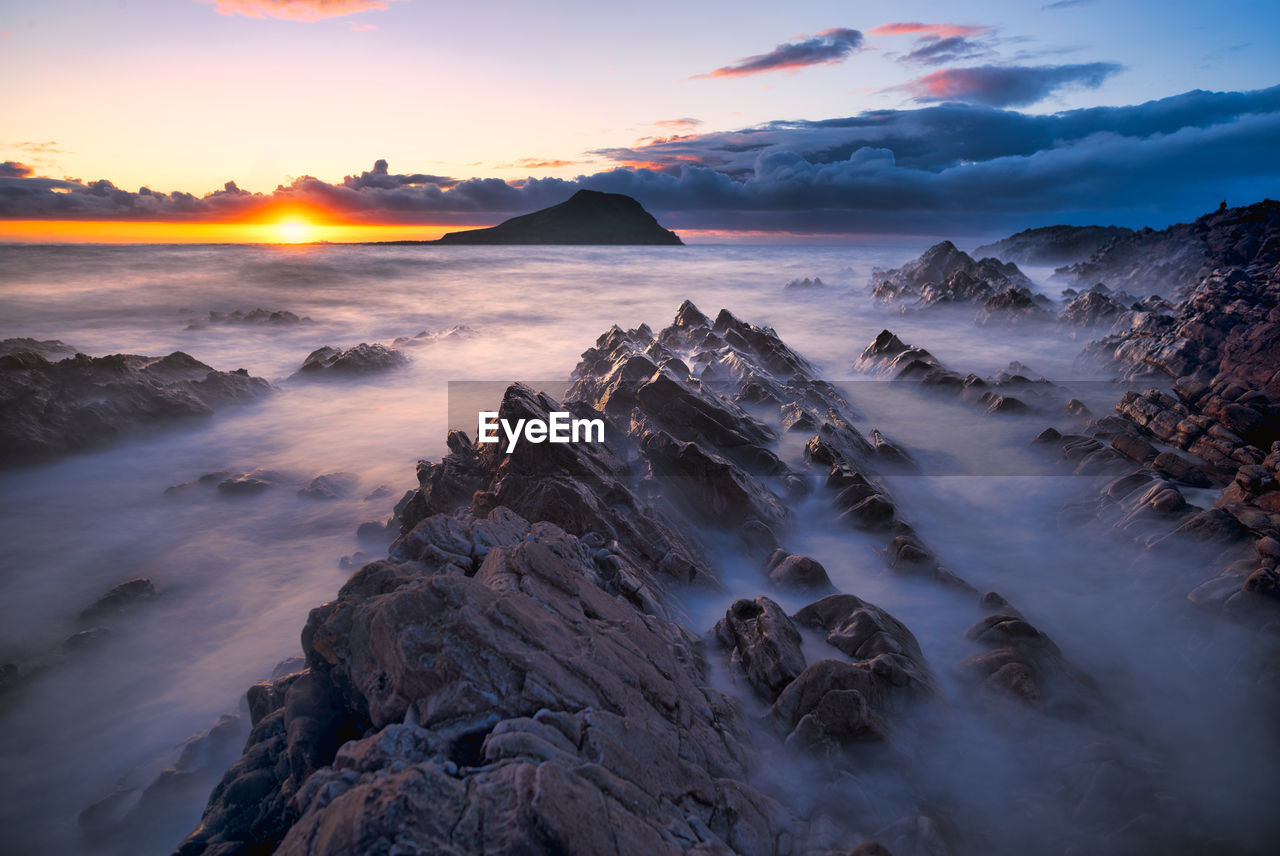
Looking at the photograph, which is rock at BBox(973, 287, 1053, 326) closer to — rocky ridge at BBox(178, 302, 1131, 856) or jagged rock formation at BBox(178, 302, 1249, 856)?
rocky ridge at BBox(178, 302, 1131, 856)

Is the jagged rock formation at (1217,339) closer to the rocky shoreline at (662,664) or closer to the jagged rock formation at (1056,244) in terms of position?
the rocky shoreline at (662,664)

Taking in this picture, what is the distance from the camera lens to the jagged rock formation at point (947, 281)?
4931cm

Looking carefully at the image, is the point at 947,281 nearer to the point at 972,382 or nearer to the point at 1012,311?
the point at 1012,311

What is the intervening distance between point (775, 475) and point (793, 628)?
23.2 feet

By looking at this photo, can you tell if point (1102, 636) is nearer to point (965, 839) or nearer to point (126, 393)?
point (965, 839)

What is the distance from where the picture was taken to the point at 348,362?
29.8 meters

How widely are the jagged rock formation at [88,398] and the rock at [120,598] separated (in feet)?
32.5

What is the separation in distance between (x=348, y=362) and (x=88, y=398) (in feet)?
35.6

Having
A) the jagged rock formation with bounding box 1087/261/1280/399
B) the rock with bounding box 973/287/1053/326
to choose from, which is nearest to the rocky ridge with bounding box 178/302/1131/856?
the jagged rock formation with bounding box 1087/261/1280/399

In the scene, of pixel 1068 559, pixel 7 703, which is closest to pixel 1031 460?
pixel 1068 559

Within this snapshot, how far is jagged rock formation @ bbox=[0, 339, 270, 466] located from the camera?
1809 centimetres

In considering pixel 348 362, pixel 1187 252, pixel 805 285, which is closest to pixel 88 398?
pixel 348 362

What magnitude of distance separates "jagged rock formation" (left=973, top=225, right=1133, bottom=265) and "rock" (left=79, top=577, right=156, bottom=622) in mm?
107672

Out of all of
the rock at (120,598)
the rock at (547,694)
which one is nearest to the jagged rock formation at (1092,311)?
the rock at (547,694)
